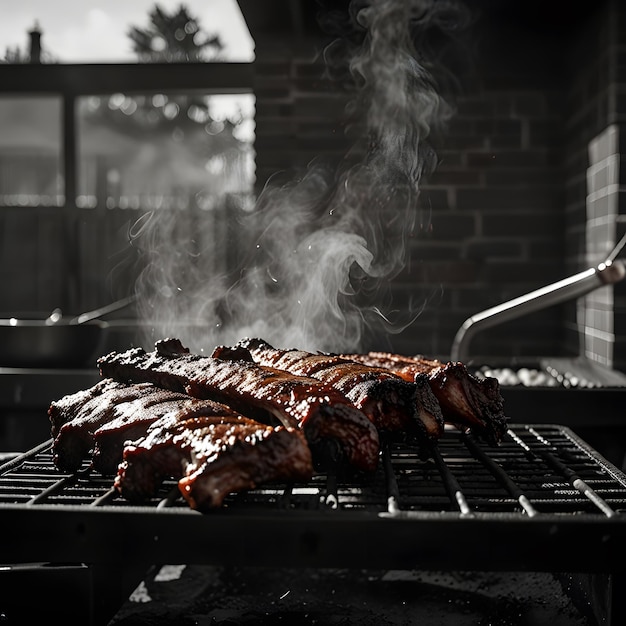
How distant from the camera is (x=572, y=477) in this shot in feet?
7.72

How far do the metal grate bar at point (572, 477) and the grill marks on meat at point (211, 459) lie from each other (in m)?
0.74

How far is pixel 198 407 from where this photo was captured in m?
2.36

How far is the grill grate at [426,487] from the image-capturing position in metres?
2.05

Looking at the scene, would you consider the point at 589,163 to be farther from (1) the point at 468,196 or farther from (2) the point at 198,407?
(2) the point at 198,407

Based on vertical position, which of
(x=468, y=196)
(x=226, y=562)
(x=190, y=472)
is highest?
(x=468, y=196)

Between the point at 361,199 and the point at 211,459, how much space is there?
15.3ft

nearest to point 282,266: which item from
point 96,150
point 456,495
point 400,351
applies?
point 400,351

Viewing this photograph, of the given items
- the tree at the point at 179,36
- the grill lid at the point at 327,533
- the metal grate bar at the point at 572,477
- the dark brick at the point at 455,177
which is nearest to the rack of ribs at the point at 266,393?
the grill lid at the point at 327,533

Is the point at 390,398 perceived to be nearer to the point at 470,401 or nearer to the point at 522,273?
the point at 470,401

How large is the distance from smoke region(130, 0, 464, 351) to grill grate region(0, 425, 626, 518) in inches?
127

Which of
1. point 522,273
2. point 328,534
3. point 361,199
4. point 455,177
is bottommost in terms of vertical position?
point 328,534

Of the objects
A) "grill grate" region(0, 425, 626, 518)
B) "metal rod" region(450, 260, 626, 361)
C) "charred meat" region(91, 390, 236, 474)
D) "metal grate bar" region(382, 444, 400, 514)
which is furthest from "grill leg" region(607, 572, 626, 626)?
"metal rod" region(450, 260, 626, 361)

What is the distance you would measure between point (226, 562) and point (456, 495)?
2.05ft

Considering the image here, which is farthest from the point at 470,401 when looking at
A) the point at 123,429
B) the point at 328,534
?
the point at 123,429
